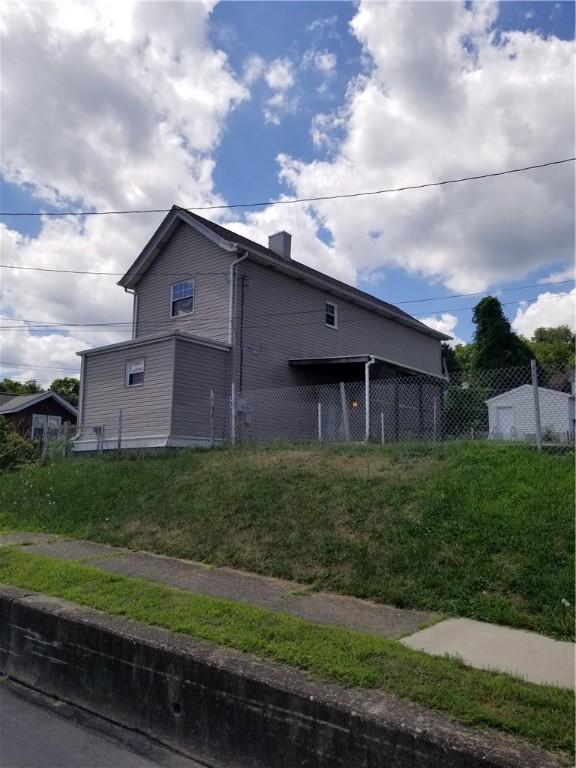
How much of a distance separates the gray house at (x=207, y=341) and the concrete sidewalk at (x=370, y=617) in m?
7.28

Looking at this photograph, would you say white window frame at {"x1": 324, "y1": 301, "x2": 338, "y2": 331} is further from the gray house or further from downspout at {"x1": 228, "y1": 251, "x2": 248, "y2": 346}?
downspout at {"x1": 228, "y1": 251, "x2": 248, "y2": 346}

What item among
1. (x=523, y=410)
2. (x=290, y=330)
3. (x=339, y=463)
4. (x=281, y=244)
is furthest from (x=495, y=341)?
(x=339, y=463)

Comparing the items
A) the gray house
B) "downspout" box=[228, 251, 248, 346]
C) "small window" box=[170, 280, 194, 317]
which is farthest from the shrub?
"downspout" box=[228, 251, 248, 346]

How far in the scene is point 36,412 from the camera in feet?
113

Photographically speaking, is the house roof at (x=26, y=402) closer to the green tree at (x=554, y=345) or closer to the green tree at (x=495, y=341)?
the green tree at (x=495, y=341)

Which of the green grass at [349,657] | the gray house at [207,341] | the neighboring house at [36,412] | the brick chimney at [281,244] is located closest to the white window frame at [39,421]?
the neighboring house at [36,412]

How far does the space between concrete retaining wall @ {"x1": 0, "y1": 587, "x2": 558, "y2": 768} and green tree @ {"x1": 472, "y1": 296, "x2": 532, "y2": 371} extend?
118 ft

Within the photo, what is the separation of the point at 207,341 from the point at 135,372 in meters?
2.11

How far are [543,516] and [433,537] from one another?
1081mm

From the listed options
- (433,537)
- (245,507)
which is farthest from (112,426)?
(433,537)

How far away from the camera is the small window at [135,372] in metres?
16.7

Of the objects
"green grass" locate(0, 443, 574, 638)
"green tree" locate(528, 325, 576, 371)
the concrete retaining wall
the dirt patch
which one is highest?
"green tree" locate(528, 325, 576, 371)

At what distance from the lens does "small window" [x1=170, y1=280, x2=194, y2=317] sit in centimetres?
1906

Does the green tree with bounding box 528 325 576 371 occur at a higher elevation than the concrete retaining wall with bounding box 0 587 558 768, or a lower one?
higher
